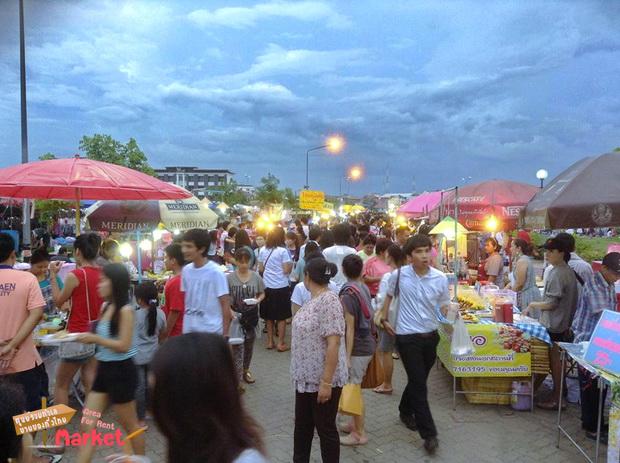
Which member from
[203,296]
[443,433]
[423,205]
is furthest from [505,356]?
[423,205]

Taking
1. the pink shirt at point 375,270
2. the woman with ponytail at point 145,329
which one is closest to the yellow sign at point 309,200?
the pink shirt at point 375,270

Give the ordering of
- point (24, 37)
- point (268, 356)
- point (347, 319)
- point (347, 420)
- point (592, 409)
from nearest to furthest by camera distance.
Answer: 1. point (347, 319)
2. point (592, 409)
3. point (347, 420)
4. point (268, 356)
5. point (24, 37)

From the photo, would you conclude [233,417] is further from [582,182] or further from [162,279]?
[162,279]

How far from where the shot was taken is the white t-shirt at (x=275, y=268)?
7906mm

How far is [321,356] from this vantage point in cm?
351

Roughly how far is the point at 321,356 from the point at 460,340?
224 centimetres

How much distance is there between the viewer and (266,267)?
7941 millimetres

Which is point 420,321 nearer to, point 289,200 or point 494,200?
point 494,200

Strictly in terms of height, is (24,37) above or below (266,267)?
above

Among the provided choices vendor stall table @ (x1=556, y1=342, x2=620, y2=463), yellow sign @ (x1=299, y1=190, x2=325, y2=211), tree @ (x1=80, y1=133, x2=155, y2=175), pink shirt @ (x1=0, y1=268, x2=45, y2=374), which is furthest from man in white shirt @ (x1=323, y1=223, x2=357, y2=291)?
tree @ (x1=80, y1=133, x2=155, y2=175)

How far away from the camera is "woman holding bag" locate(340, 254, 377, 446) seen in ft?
14.0

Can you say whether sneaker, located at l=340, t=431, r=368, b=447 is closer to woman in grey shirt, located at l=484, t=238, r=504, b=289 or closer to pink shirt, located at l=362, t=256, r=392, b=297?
pink shirt, located at l=362, t=256, r=392, b=297

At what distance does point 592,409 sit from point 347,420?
2.58 meters

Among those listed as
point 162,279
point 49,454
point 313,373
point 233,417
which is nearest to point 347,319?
point 313,373
